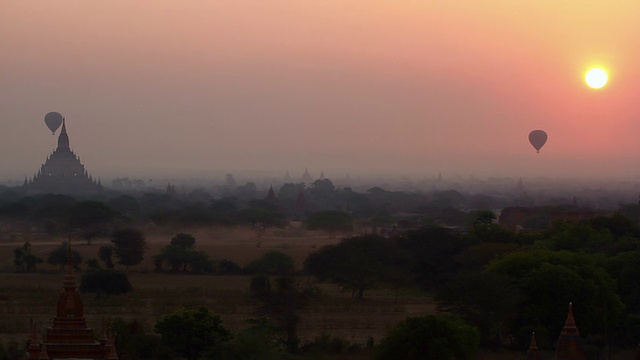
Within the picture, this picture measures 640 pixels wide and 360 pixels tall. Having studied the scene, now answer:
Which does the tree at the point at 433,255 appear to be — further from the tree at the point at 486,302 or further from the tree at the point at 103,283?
the tree at the point at 103,283

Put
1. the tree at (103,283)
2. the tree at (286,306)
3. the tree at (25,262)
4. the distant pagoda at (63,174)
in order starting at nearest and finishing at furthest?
1. the tree at (286,306)
2. the tree at (103,283)
3. the tree at (25,262)
4. the distant pagoda at (63,174)

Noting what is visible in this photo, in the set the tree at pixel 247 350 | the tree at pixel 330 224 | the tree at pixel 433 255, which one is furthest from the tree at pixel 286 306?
the tree at pixel 330 224

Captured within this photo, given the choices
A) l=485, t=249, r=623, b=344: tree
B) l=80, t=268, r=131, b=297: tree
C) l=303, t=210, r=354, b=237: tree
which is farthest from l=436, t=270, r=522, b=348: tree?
l=303, t=210, r=354, b=237: tree

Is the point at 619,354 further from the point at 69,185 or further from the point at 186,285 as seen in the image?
the point at 69,185

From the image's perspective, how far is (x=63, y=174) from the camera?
524 feet

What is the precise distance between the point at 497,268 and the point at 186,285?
57.6 feet

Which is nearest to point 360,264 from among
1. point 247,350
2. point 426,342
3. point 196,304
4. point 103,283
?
point 196,304

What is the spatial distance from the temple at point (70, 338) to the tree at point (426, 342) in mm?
10279

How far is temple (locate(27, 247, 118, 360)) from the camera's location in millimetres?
20344

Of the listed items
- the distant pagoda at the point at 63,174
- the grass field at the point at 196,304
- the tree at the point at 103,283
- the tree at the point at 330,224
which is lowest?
the grass field at the point at 196,304

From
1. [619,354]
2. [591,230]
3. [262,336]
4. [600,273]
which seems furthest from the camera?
[591,230]

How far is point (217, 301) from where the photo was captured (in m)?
43.8

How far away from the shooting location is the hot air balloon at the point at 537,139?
4761 inches

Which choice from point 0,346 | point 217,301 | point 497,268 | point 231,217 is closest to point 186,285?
point 217,301
